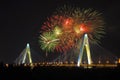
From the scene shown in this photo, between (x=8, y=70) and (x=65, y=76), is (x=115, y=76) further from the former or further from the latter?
(x=8, y=70)

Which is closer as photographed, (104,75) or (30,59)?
(104,75)

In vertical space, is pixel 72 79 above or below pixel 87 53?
below

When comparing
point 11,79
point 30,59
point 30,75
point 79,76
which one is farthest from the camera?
point 30,59

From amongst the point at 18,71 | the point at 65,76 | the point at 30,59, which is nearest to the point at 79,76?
the point at 65,76

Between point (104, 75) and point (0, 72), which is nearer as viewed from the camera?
point (0, 72)

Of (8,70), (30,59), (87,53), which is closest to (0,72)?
(8,70)

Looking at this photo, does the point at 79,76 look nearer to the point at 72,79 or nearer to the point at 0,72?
the point at 72,79

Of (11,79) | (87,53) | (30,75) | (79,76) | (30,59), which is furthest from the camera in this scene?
(30,59)

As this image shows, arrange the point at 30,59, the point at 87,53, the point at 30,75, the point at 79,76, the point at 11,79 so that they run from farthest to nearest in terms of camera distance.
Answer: the point at 30,59 < the point at 87,53 < the point at 79,76 < the point at 30,75 < the point at 11,79

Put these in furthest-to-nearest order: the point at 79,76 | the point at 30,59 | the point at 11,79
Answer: the point at 30,59, the point at 79,76, the point at 11,79
